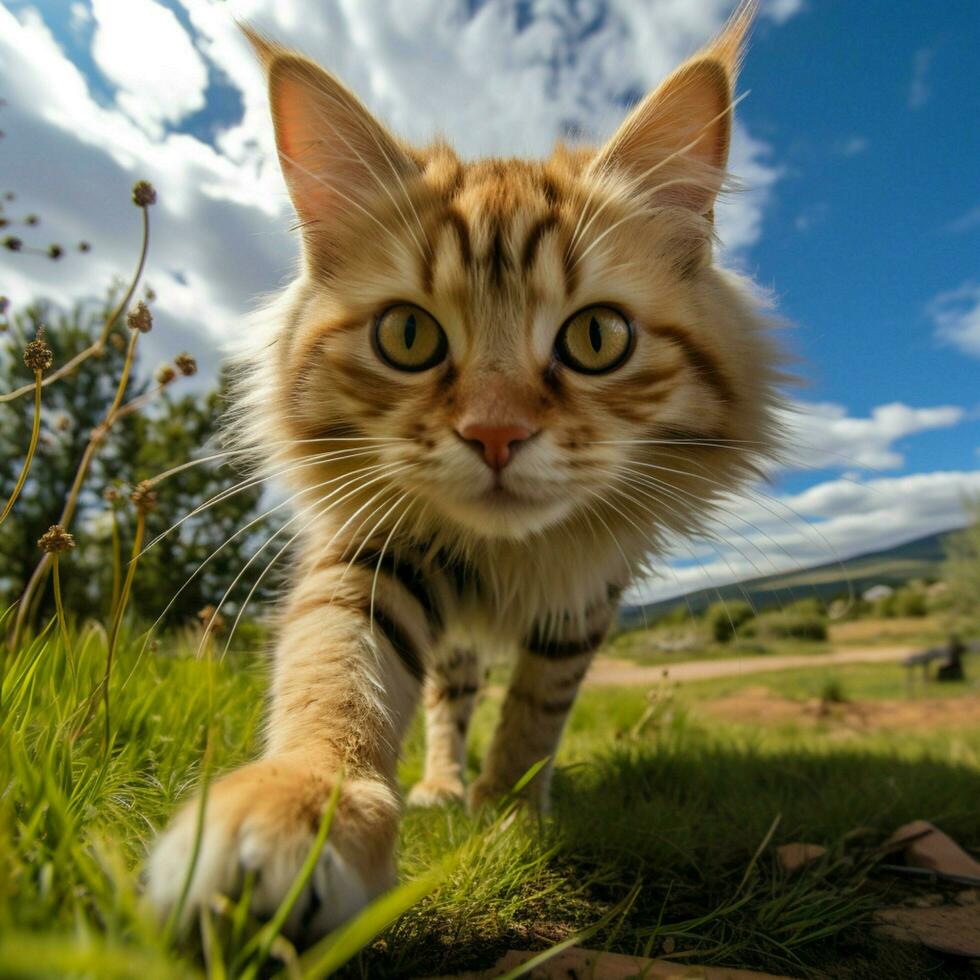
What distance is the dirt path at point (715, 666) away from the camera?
2.76 metres

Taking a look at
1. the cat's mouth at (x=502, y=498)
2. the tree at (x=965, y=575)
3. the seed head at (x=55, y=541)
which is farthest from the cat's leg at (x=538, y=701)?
the tree at (x=965, y=575)

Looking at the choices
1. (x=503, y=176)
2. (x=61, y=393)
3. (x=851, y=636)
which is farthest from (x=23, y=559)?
(x=851, y=636)

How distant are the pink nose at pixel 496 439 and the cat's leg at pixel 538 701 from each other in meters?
0.85

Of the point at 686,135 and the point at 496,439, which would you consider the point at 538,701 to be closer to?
the point at 496,439

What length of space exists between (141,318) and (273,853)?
107 centimetres

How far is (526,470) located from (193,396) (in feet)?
40.7

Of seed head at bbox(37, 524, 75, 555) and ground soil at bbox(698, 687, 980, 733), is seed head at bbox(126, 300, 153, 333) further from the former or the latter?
ground soil at bbox(698, 687, 980, 733)

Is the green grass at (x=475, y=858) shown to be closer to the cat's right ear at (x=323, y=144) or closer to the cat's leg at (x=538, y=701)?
the cat's leg at (x=538, y=701)

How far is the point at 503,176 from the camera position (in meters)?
1.63

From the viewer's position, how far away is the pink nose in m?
1.16

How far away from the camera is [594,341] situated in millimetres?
1380

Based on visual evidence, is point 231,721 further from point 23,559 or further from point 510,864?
point 23,559

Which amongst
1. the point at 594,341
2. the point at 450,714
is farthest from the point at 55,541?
the point at 450,714

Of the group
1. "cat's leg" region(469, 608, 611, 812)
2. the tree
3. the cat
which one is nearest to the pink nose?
the cat
